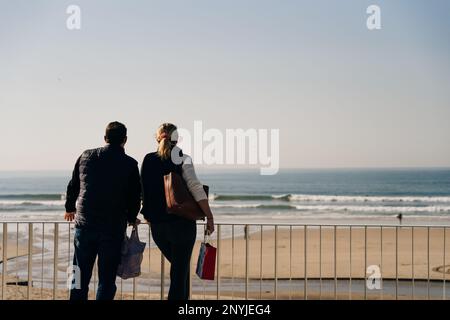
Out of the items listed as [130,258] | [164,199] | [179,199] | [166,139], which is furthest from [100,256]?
[166,139]

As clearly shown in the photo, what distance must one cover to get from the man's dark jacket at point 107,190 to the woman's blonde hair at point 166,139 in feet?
0.81

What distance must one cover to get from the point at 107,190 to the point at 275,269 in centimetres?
218

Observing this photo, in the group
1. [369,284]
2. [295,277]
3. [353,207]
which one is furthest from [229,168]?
[369,284]

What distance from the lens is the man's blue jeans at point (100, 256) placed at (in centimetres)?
622

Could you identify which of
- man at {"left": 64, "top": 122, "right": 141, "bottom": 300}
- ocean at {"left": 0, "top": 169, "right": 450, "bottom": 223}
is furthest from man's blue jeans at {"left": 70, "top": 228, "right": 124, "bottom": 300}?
ocean at {"left": 0, "top": 169, "right": 450, "bottom": 223}

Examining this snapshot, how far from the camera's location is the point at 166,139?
6246 millimetres

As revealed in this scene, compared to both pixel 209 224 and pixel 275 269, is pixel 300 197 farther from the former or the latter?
pixel 209 224

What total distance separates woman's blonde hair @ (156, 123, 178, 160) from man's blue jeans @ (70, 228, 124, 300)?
73cm

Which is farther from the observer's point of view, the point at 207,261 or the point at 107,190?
the point at 207,261

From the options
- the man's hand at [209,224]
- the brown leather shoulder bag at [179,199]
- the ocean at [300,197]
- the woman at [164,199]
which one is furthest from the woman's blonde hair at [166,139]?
the ocean at [300,197]

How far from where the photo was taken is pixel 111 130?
20.5ft

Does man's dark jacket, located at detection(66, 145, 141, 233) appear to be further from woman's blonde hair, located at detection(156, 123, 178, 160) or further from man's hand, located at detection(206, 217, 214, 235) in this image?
man's hand, located at detection(206, 217, 214, 235)
